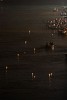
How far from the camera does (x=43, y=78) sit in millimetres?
44781

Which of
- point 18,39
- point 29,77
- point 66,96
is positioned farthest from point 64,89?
point 18,39

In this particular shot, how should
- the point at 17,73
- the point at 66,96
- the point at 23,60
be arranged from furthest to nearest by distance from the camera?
1. the point at 23,60
2. the point at 17,73
3. the point at 66,96

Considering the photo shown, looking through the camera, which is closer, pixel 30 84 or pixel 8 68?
pixel 30 84

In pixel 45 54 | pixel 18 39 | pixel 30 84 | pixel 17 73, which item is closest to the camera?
pixel 30 84

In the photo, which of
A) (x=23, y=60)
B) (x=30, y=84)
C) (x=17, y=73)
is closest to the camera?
(x=30, y=84)

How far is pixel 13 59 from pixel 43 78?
29.3 feet

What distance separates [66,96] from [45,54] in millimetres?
17092

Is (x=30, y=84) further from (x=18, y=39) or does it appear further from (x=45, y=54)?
(x=18, y=39)

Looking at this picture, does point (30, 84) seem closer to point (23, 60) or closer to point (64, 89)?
point (64, 89)

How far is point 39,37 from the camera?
7162 centimetres

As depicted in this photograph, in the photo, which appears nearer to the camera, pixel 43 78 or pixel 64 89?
pixel 64 89

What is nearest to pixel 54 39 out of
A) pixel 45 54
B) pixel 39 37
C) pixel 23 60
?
pixel 39 37

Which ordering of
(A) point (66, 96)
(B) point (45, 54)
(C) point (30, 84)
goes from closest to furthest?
(A) point (66, 96) < (C) point (30, 84) < (B) point (45, 54)

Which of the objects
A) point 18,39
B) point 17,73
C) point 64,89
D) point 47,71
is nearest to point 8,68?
point 17,73
